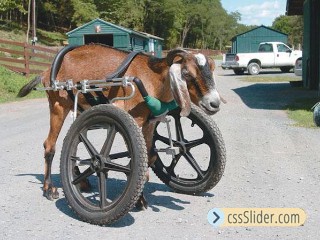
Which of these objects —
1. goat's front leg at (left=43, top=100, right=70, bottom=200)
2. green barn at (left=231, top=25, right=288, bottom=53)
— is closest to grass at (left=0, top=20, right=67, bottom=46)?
green barn at (left=231, top=25, right=288, bottom=53)

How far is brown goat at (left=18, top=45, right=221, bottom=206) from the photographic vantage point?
4.36 meters

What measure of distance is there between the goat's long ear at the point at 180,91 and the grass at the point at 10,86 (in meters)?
13.6

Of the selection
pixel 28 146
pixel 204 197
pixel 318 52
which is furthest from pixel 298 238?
pixel 318 52

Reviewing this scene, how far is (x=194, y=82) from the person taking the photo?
14.4ft

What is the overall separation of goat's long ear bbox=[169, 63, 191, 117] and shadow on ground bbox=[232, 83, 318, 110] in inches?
415

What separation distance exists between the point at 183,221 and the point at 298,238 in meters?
1.03

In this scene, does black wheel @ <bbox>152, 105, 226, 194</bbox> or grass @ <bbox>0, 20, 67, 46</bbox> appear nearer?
black wheel @ <bbox>152, 105, 226, 194</bbox>

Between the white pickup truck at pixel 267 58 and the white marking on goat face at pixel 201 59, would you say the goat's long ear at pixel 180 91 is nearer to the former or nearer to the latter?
the white marking on goat face at pixel 201 59

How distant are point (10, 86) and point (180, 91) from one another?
51.5ft

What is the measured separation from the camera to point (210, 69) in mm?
4438

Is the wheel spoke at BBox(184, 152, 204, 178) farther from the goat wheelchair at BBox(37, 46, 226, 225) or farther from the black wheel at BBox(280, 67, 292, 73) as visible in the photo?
the black wheel at BBox(280, 67, 292, 73)

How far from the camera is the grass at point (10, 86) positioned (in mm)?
17972

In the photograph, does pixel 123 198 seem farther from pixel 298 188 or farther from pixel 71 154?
pixel 298 188

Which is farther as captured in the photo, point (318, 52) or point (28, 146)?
point (318, 52)
